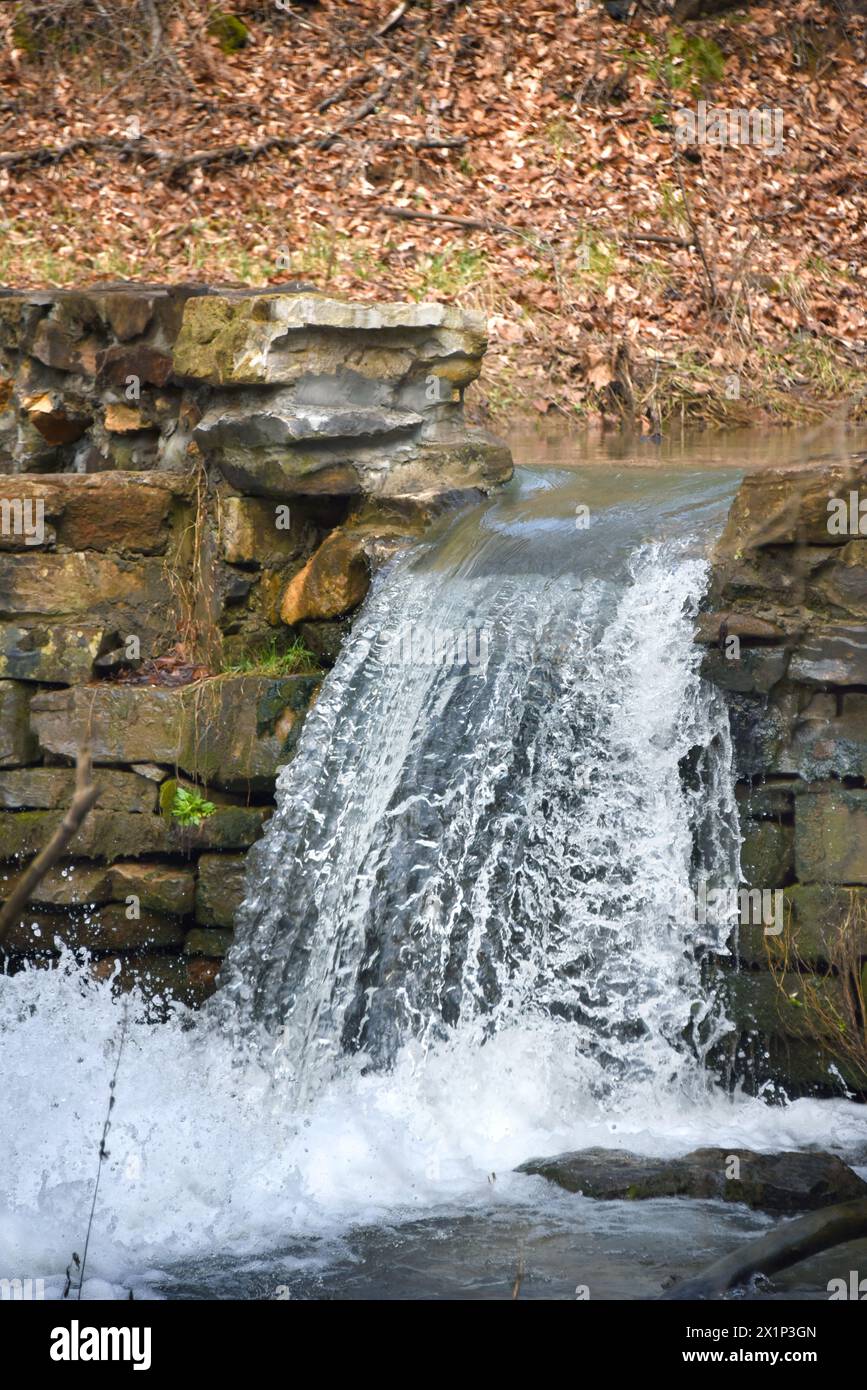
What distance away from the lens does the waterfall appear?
4.64 metres

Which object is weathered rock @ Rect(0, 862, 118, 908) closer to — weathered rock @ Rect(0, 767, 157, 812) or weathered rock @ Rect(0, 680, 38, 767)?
weathered rock @ Rect(0, 767, 157, 812)

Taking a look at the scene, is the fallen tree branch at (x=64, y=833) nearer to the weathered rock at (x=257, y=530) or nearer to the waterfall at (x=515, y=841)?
the waterfall at (x=515, y=841)

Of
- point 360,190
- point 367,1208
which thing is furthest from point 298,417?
point 360,190

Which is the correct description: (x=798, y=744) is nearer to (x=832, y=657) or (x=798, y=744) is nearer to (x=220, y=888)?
(x=832, y=657)

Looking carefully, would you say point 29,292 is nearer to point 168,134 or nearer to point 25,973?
A: point 25,973

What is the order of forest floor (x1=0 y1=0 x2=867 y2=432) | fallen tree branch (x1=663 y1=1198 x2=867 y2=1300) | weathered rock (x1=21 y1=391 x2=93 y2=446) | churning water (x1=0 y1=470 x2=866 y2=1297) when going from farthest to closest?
1. forest floor (x1=0 y1=0 x2=867 y2=432)
2. weathered rock (x1=21 y1=391 x2=93 y2=446)
3. churning water (x1=0 y1=470 x2=866 y2=1297)
4. fallen tree branch (x1=663 y1=1198 x2=867 y2=1300)

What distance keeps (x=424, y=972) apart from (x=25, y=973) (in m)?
1.78

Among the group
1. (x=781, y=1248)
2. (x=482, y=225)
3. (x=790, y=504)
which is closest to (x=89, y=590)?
(x=790, y=504)

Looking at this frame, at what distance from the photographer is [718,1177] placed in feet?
13.0

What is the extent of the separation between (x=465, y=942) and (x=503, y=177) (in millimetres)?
6906

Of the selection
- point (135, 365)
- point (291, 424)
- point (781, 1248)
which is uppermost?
point (135, 365)

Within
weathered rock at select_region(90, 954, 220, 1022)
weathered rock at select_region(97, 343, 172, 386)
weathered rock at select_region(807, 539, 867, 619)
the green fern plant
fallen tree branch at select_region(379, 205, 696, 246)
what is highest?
fallen tree branch at select_region(379, 205, 696, 246)

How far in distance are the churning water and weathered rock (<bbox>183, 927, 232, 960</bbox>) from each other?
32cm

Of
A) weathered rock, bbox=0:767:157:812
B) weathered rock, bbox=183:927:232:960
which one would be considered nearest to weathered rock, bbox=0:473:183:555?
weathered rock, bbox=0:767:157:812
